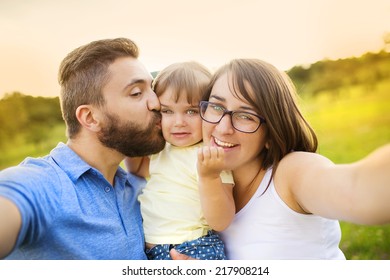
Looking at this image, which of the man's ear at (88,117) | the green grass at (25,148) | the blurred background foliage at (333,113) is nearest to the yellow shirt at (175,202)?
the man's ear at (88,117)

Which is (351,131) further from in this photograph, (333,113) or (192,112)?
(192,112)

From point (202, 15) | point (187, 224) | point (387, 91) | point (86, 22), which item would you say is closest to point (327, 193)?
point (187, 224)

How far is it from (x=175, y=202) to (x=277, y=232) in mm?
355

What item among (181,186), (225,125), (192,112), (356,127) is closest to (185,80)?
(192,112)

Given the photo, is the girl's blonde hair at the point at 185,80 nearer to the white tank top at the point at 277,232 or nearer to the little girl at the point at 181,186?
the little girl at the point at 181,186

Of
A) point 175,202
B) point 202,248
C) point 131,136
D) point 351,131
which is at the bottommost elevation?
point 202,248

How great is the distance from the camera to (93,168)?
1.53m

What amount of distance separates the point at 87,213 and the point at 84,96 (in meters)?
0.45

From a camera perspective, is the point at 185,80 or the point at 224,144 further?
the point at 185,80

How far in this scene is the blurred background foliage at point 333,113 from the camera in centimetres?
164

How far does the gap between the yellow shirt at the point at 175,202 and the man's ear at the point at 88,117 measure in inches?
10.8

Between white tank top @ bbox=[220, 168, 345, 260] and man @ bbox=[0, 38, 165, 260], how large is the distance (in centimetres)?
37

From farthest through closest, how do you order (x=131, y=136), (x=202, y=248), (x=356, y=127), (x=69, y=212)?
1. (x=356, y=127)
2. (x=131, y=136)
3. (x=202, y=248)
4. (x=69, y=212)
